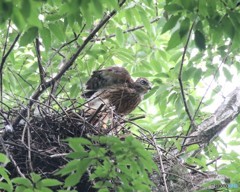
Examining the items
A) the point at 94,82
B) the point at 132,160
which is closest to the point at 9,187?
the point at 132,160

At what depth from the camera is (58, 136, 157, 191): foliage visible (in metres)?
1.99

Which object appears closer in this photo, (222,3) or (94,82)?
(222,3)

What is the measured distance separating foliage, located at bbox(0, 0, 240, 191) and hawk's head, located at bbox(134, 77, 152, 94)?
2.1 inches

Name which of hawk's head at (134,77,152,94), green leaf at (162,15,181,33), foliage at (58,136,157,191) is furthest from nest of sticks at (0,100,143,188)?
hawk's head at (134,77,152,94)

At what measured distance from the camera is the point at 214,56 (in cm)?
357

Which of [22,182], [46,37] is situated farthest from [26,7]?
[46,37]

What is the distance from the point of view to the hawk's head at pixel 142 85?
11.7ft

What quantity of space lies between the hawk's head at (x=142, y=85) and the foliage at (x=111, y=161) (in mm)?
1466

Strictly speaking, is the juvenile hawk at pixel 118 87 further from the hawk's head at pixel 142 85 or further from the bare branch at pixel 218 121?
the bare branch at pixel 218 121

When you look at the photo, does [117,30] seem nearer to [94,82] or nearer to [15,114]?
[94,82]

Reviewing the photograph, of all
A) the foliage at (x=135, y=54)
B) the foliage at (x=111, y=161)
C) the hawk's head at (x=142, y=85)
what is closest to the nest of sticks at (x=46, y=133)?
the foliage at (x=135, y=54)

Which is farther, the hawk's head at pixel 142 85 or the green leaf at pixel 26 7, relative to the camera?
the hawk's head at pixel 142 85

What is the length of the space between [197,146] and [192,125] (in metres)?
0.29

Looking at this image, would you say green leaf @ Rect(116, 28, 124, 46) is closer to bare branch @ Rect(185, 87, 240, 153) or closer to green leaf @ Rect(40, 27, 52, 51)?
bare branch @ Rect(185, 87, 240, 153)
